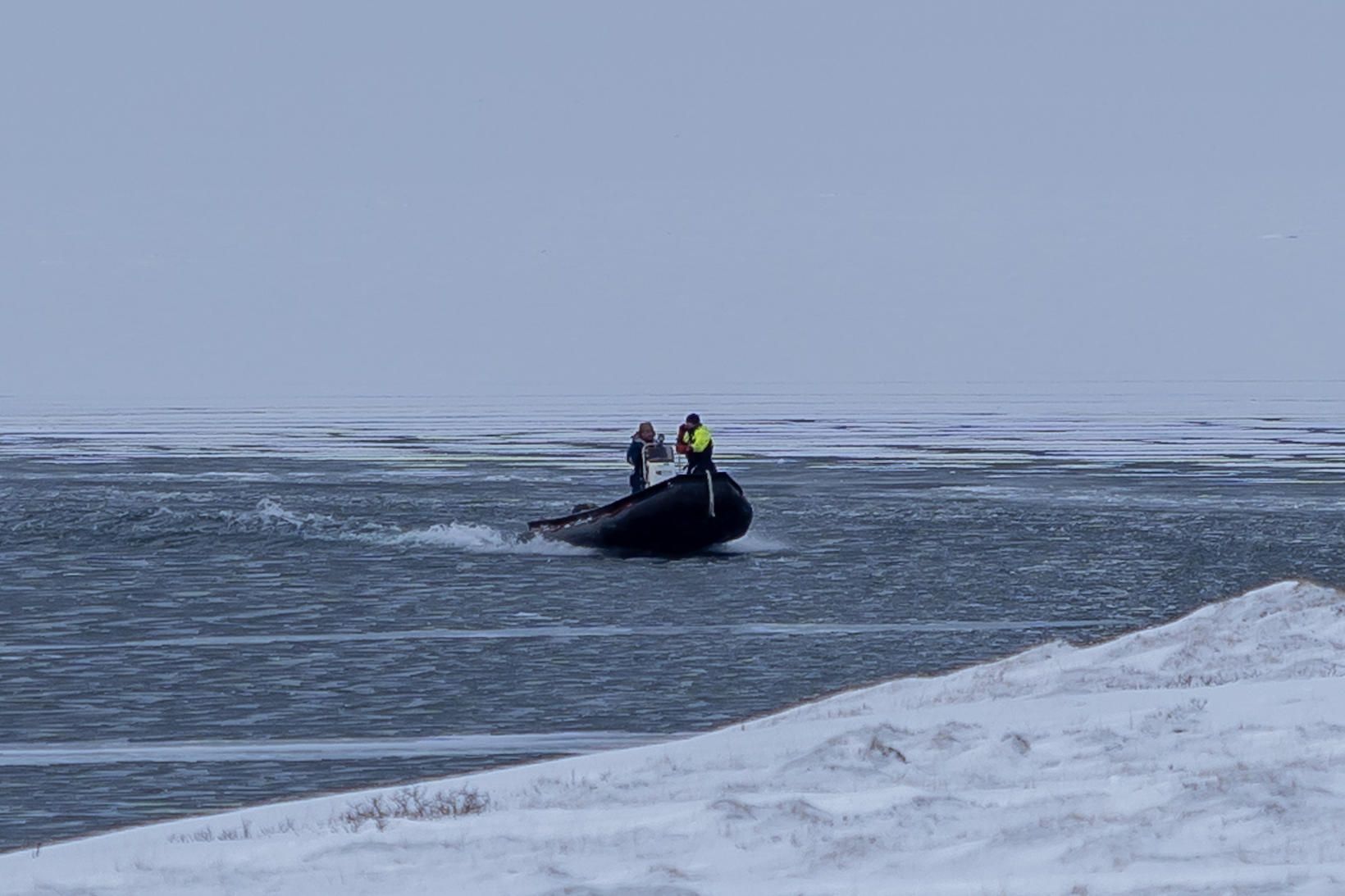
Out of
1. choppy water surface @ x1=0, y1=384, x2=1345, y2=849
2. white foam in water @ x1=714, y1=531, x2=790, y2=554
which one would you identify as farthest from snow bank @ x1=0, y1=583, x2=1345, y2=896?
white foam in water @ x1=714, y1=531, x2=790, y2=554

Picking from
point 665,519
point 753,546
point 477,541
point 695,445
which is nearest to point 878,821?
point 695,445

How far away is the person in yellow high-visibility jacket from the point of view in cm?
2938

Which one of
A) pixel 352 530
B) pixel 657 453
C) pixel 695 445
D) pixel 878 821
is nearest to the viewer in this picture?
pixel 878 821

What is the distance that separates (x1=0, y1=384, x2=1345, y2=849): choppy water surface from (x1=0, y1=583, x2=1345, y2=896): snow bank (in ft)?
10.6

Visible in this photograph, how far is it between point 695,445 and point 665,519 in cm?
122

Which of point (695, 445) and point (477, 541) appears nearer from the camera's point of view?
point (695, 445)

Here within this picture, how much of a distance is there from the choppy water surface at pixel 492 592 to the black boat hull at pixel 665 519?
1.27ft

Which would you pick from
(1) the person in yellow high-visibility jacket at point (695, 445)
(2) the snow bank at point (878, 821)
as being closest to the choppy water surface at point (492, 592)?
(1) the person in yellow high-visibility jacket at point (695, 445)

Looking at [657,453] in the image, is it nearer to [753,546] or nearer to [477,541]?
[753,546]

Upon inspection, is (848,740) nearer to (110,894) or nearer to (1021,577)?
(110,894)

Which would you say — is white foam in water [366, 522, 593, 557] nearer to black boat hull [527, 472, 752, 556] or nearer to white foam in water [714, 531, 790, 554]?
black boat hull [527, 472, 752, 556]

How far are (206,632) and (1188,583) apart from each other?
487 inches

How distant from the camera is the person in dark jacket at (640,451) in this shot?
3037 cm

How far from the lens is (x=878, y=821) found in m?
8.19
